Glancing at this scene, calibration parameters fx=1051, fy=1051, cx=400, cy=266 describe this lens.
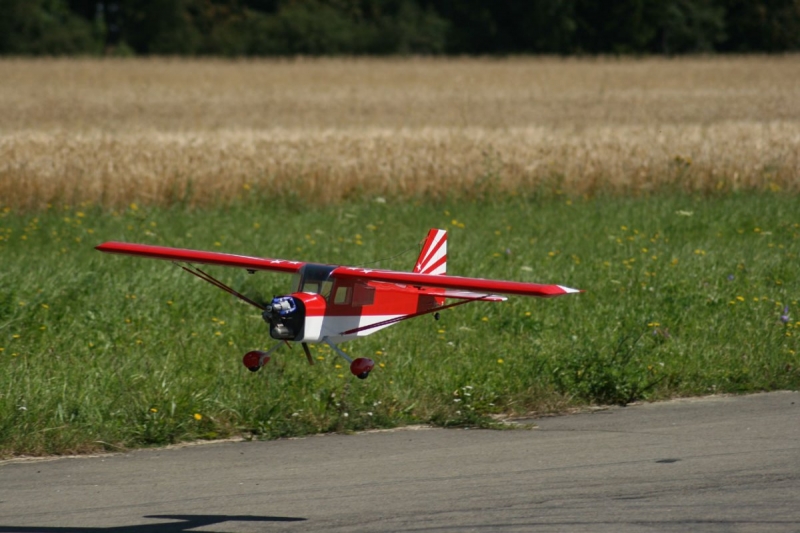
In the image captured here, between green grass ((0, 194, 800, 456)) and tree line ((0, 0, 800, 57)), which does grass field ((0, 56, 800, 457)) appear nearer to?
green grass ((0, 194, 800, 456))

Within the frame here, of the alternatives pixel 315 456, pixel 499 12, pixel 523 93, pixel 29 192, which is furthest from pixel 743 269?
pixel 499 12

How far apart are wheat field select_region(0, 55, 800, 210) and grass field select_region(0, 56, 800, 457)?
3.0 inches

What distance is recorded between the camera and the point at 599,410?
8.16 metres

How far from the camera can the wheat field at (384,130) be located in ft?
58.1

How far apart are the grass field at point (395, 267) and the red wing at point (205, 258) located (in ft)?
2.61

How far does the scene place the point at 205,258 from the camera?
3590 mm

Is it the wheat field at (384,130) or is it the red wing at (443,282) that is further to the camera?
the wheat field at (384,130)

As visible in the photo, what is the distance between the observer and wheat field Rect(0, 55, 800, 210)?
1770cm

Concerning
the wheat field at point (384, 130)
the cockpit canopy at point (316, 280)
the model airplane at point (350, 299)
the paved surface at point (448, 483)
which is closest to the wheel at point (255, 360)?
the model airplane at point (350, 299)

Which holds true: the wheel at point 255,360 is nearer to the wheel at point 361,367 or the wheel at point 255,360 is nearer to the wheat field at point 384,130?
the wheel at point 361,367

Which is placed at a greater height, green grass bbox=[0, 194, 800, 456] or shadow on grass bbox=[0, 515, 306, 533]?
green grass bbox=[0, 194, 800, 456]

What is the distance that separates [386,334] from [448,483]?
115 inches

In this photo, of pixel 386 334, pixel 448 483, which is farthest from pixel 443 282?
pixel 386 334

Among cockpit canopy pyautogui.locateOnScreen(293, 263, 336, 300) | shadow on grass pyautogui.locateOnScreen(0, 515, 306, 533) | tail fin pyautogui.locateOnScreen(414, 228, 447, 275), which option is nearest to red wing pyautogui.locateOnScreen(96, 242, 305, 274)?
cockpit canopy pyautogui.locateOnScreen(293, 263, 336, 300)
